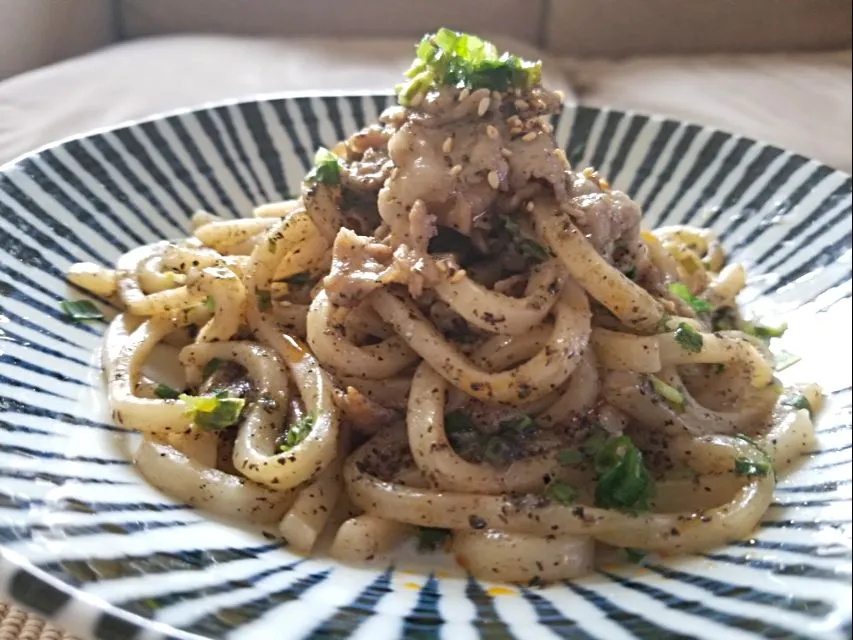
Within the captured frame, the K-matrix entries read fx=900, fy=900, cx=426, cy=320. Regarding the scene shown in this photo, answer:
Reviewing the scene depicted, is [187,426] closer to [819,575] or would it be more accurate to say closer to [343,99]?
[819,575]

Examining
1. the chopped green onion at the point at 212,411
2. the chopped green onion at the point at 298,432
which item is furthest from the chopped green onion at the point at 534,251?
the chopped green onion at the point at 212,411

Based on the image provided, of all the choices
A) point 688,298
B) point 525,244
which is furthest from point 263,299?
point 688,298

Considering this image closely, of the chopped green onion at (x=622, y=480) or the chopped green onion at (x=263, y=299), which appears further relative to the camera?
the chopped green onion at (x=263, y=299)

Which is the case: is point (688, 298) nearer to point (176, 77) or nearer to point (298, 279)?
point (298, 279)

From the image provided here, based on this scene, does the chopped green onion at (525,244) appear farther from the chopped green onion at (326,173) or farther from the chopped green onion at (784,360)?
the chopped green onion at (784,360)

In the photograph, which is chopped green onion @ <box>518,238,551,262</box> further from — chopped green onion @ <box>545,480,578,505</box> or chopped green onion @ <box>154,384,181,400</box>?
chopped green onion @ <box>154,384,181,400</box>

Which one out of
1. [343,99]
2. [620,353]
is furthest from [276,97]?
[620,353]

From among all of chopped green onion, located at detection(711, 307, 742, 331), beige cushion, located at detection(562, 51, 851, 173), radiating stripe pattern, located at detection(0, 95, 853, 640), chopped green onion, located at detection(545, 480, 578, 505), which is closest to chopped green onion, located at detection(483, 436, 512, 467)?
chopped green onion, located at detection(545, 480, 578, 505)
